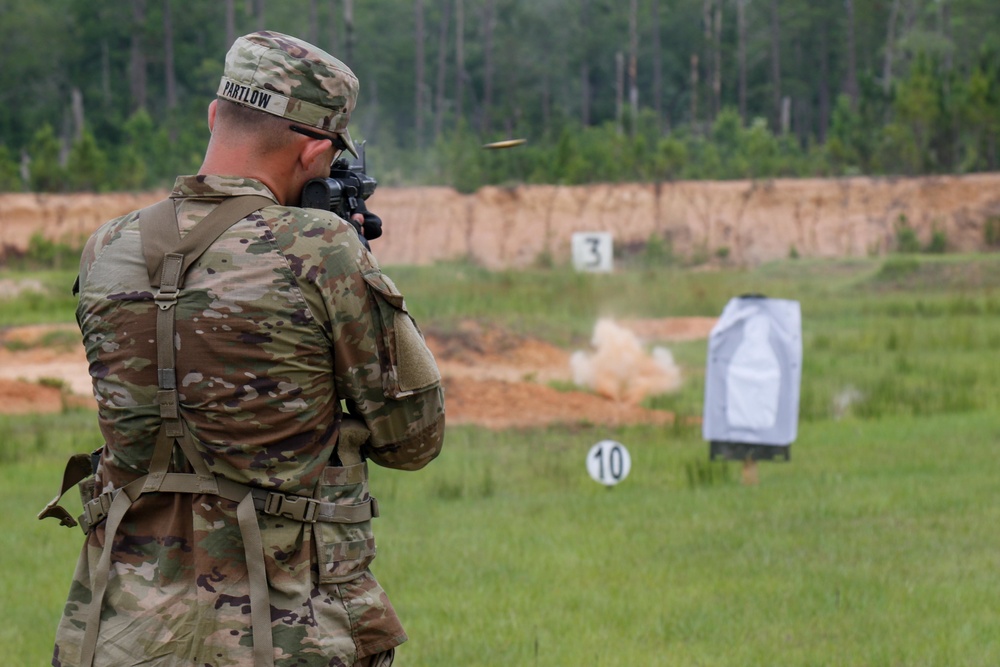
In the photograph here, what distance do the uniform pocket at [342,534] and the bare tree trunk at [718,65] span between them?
6589cm

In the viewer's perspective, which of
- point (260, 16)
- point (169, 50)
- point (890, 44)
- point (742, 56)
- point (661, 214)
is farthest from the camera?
point (742, 56)

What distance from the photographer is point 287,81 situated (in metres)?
3.01

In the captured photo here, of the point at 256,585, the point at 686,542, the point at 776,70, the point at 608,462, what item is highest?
the point at 776,70

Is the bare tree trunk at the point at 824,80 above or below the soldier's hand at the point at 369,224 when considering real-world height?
above

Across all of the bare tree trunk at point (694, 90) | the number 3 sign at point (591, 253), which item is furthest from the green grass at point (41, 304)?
the bare tree trunk at point (694, 90)

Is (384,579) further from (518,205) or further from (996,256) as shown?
(518,205)

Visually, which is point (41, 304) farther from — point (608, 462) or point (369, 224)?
point (369, 224)

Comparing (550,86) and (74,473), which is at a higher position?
(550,86)

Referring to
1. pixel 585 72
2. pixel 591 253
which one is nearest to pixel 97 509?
pixel 591 253

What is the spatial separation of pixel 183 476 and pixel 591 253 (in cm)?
3176

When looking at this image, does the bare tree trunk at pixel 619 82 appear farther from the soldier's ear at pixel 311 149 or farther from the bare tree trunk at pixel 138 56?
the soldier's ear at pixel 311 149

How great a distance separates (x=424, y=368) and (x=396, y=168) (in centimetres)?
4742

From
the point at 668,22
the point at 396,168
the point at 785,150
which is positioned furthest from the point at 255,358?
the point at 668,22

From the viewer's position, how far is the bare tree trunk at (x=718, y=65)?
68.8 m
